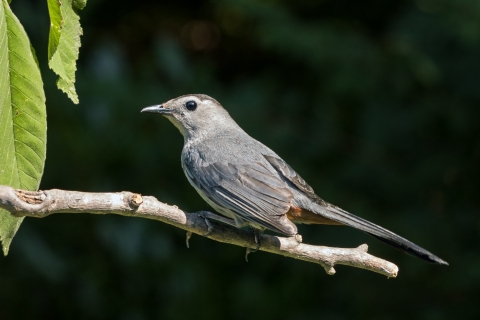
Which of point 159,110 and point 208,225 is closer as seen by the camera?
point 208,225

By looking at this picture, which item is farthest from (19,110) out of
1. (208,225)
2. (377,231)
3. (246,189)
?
(377,231)

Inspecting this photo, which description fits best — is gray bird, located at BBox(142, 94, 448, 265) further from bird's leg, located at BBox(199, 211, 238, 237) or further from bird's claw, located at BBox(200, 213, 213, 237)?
bird's claw, located at BBox(200, 213, 213, 237)

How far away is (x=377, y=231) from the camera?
3.58 m

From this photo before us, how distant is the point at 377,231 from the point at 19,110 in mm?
2193

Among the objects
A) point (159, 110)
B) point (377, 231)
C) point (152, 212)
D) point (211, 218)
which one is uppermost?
point (159, 110)

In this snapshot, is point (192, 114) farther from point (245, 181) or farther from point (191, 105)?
point (245, 181)

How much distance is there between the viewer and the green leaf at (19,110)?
1928 mm

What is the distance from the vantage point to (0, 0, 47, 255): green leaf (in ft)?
6.32

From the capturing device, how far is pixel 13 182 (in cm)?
212

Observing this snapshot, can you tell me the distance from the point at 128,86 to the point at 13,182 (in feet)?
12.7

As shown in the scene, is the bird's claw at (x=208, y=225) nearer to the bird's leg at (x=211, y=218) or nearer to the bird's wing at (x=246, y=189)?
the bird's leg at (x=211, y=218)

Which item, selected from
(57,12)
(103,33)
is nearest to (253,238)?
(57,12)

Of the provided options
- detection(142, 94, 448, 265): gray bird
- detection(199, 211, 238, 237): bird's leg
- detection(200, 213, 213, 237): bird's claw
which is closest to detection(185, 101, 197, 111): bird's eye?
detection(142, 94, 448, 265): gray bird

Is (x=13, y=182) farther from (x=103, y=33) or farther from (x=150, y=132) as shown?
(x=103, y=33)
